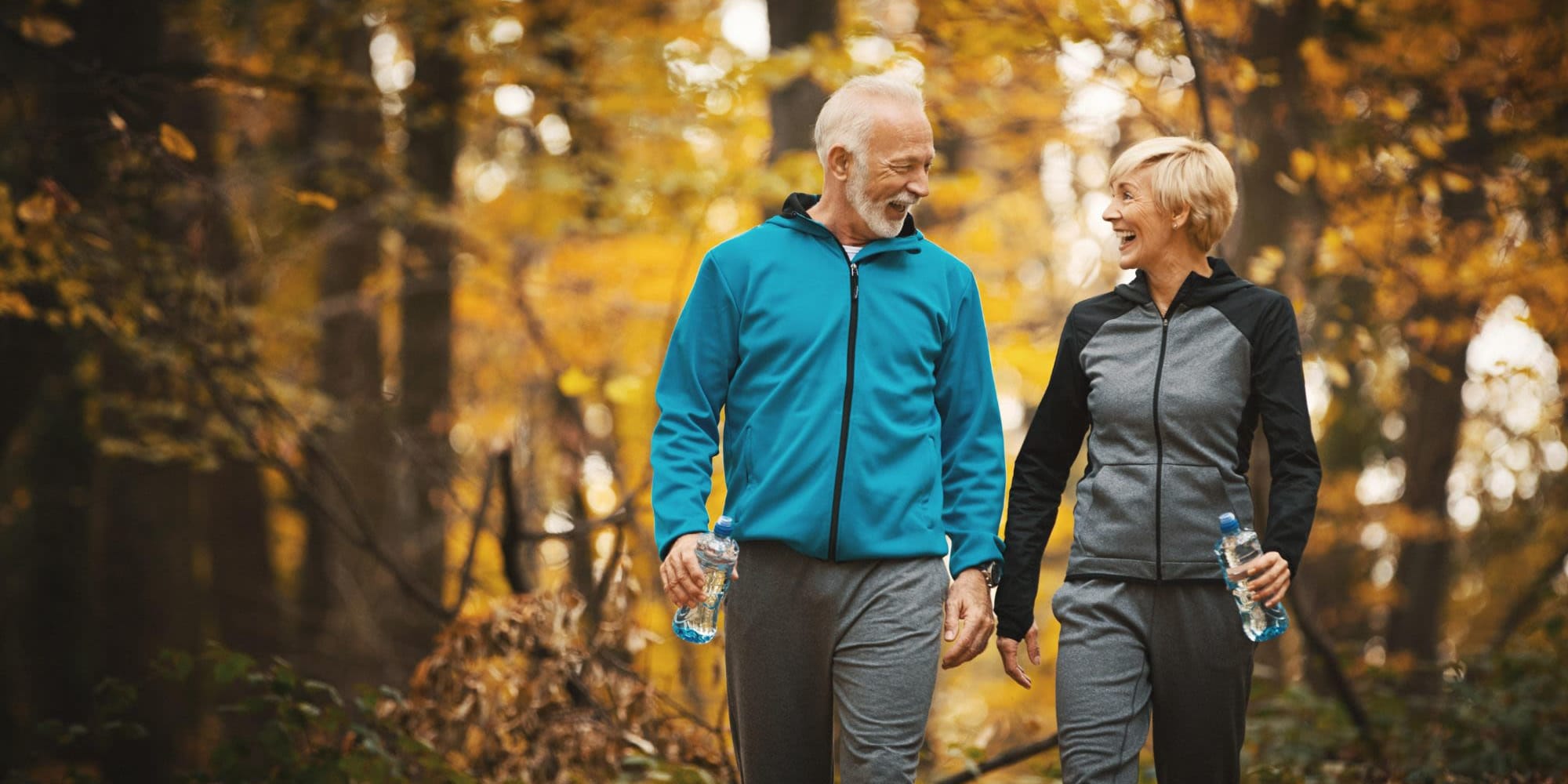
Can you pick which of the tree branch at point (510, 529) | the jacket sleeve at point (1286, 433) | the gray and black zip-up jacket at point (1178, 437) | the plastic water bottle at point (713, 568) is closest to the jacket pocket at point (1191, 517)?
the gray and black zip-up jacket at point (1178, 437)

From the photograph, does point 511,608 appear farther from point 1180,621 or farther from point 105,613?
point 105,613

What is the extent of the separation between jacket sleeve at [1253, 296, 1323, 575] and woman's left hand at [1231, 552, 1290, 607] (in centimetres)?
8

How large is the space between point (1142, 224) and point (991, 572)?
92cm

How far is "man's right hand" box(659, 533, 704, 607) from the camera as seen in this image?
9.93 feet

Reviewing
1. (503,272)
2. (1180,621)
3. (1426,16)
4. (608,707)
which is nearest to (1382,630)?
(1426,16)

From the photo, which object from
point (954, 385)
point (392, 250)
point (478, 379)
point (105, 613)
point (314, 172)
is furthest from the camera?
point (478, 379)

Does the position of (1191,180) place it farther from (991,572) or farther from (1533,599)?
(1533,599)

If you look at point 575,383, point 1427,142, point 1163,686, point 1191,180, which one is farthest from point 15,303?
point 1427,142

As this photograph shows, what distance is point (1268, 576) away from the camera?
9.66 ft

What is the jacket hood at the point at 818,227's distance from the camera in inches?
131

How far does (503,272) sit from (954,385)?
9.13 metres

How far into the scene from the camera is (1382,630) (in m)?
13.3

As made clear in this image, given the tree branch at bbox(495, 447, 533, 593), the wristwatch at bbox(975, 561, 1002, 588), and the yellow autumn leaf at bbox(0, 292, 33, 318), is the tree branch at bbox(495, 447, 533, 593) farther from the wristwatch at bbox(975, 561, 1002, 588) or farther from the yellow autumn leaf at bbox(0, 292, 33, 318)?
the wristwatch at bbox(975, 561, 1002, 588)

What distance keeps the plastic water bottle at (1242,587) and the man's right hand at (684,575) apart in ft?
3.83
